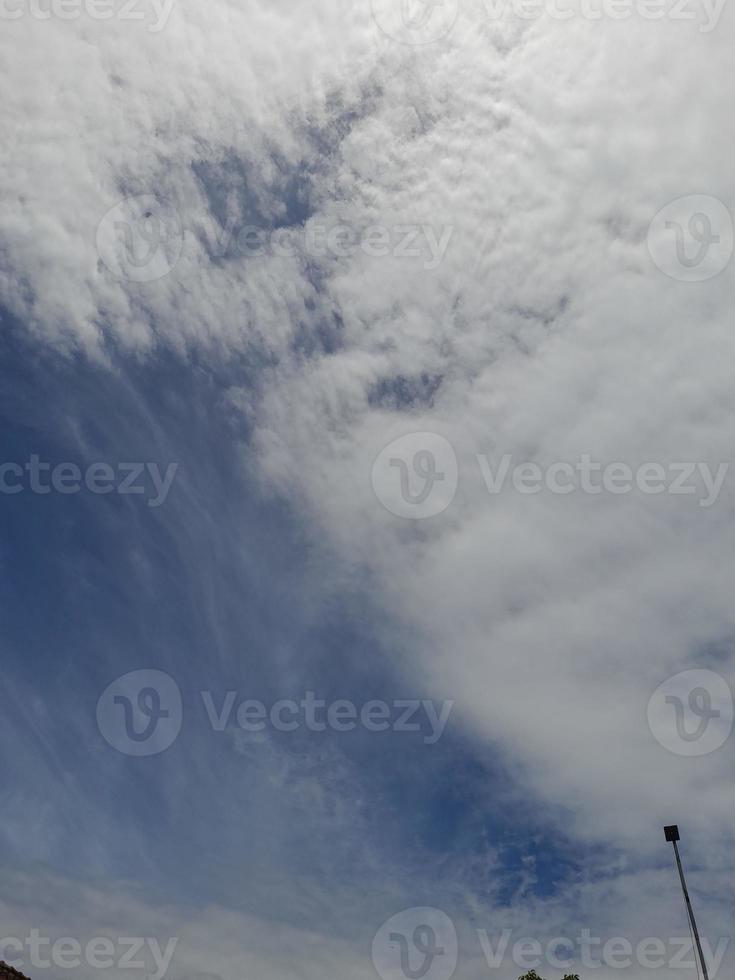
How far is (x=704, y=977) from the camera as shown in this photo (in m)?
36.1

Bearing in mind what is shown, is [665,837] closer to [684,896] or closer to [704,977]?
[684,896]

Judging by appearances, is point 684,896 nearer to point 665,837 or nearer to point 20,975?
point 665,837

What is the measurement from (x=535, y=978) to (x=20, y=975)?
131 feet

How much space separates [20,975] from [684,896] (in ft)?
162

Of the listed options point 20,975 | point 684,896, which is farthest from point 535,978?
point 20,975

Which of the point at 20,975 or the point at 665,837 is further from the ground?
the point at 665,837

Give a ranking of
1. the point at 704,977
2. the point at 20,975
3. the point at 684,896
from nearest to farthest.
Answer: the point at 704,977 → the point at 684,896 → the point at 20,975

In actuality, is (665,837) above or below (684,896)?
above

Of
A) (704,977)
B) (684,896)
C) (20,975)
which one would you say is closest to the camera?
(704,977)

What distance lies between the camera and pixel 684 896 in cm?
4122

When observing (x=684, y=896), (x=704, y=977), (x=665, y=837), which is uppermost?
(x=665, y=837)

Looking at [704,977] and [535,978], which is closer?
[704,977]

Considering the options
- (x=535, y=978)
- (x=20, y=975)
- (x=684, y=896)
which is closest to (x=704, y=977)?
(x=684, y=896)

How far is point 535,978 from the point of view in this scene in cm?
5472
